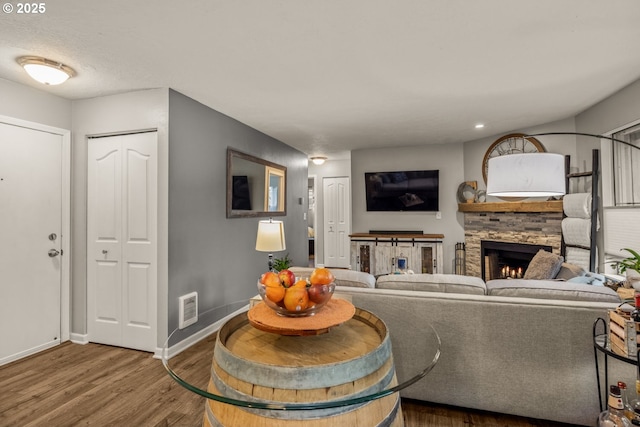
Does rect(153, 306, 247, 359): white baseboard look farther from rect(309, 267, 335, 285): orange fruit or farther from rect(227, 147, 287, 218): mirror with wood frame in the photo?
rect(309, 267, 335, 285): orange fruit

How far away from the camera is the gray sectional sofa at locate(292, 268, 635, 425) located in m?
1.72

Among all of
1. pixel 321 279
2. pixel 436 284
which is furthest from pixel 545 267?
pixel 321 279

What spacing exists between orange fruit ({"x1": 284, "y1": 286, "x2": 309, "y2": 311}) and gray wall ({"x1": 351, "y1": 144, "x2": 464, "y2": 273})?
4.75 metres

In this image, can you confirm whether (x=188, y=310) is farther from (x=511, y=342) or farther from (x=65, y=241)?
(x=511, y=342)

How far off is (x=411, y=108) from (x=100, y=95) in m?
3.01

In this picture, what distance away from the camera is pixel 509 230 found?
4.47 m

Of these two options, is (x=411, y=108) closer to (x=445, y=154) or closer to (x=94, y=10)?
(x=445, y=154)

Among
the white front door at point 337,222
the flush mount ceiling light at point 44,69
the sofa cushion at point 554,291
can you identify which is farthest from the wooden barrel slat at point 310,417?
the white front door at point 337,222

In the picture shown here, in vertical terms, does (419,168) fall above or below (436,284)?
above

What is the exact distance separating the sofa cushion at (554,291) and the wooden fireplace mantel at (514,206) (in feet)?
7.64

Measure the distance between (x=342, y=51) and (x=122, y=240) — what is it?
247 cm

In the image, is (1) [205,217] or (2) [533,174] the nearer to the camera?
(2) [533,174]

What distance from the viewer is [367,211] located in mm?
5801

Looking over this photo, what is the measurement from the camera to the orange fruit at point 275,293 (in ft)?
3.49
